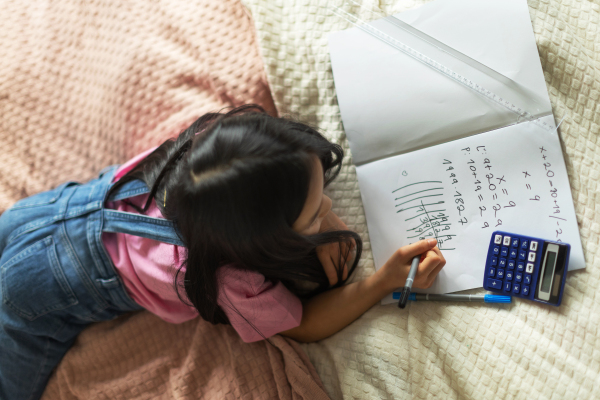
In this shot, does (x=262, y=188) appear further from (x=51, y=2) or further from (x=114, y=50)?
(x=51, y=2)

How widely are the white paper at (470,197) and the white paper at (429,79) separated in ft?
0.09

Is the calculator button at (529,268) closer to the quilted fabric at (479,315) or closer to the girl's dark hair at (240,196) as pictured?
the quilted fabric at (479,315)

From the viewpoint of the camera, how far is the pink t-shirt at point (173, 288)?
0.68 m

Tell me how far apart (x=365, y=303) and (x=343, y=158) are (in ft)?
0.82

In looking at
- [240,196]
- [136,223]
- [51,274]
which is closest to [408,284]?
[240,196]

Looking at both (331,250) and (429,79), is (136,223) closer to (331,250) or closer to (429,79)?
(331,250)

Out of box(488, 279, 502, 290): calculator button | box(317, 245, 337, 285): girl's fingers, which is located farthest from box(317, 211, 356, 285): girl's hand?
box(488, 279, 502, 290): calculator button

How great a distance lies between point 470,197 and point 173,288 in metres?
0.50

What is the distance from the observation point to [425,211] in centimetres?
71

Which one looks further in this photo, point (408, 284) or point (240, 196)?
point (408, 284)

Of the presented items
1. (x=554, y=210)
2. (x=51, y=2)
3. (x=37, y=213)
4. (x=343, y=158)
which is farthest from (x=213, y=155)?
(x=51, y=2)

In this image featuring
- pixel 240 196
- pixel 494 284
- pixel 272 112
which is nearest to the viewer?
pixel 240 196

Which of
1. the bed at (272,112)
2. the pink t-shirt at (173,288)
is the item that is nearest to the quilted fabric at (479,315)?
the bed at (272,112)

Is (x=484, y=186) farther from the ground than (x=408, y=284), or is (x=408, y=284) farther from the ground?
(x=484, y=186)
